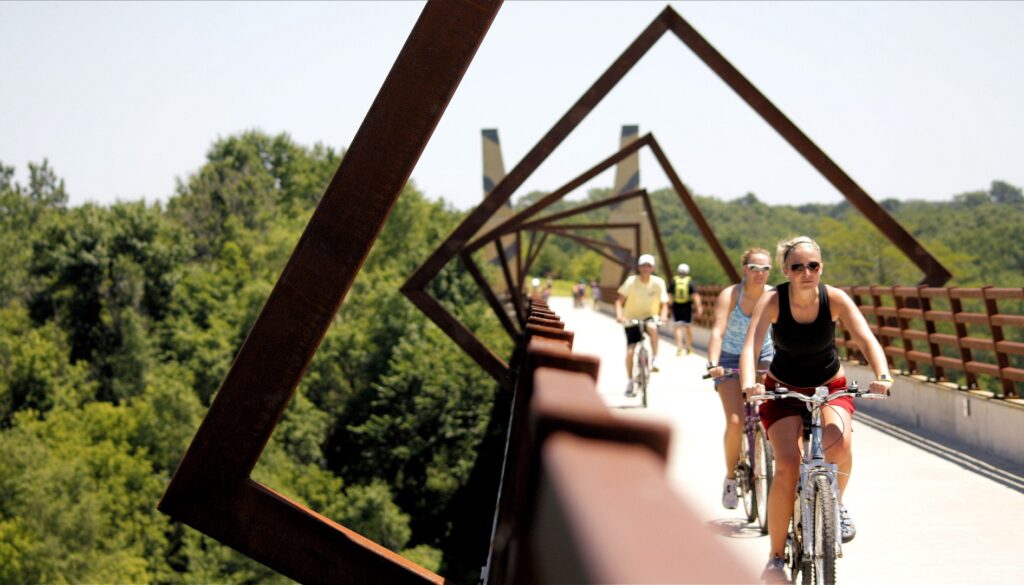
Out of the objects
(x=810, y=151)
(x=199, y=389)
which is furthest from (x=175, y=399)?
(x=810, y=151)

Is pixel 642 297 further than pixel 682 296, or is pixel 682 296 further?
pixel 682 296

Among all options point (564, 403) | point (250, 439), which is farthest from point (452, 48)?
point (564, 403)

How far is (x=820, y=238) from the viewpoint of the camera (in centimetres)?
11988

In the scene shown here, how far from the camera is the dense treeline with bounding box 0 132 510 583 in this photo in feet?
183

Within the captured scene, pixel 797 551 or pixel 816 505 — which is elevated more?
pixel 816 505

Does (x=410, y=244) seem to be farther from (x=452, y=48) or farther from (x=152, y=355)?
(x=452, y=48)

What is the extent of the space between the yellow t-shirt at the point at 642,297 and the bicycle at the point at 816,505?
8.97 meters

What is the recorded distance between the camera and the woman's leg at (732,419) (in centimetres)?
791

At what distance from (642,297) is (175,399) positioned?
191 feet

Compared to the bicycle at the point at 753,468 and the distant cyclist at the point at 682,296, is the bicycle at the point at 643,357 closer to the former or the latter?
the distant cyclist at the point at 682,296

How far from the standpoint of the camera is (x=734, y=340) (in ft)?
26.8

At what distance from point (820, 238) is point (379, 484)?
73.4 meters

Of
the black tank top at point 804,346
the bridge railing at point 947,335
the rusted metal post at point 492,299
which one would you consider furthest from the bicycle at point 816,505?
the rusted metal post at point 492,299

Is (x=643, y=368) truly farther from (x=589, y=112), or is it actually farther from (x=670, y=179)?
(x=670, y=179)
